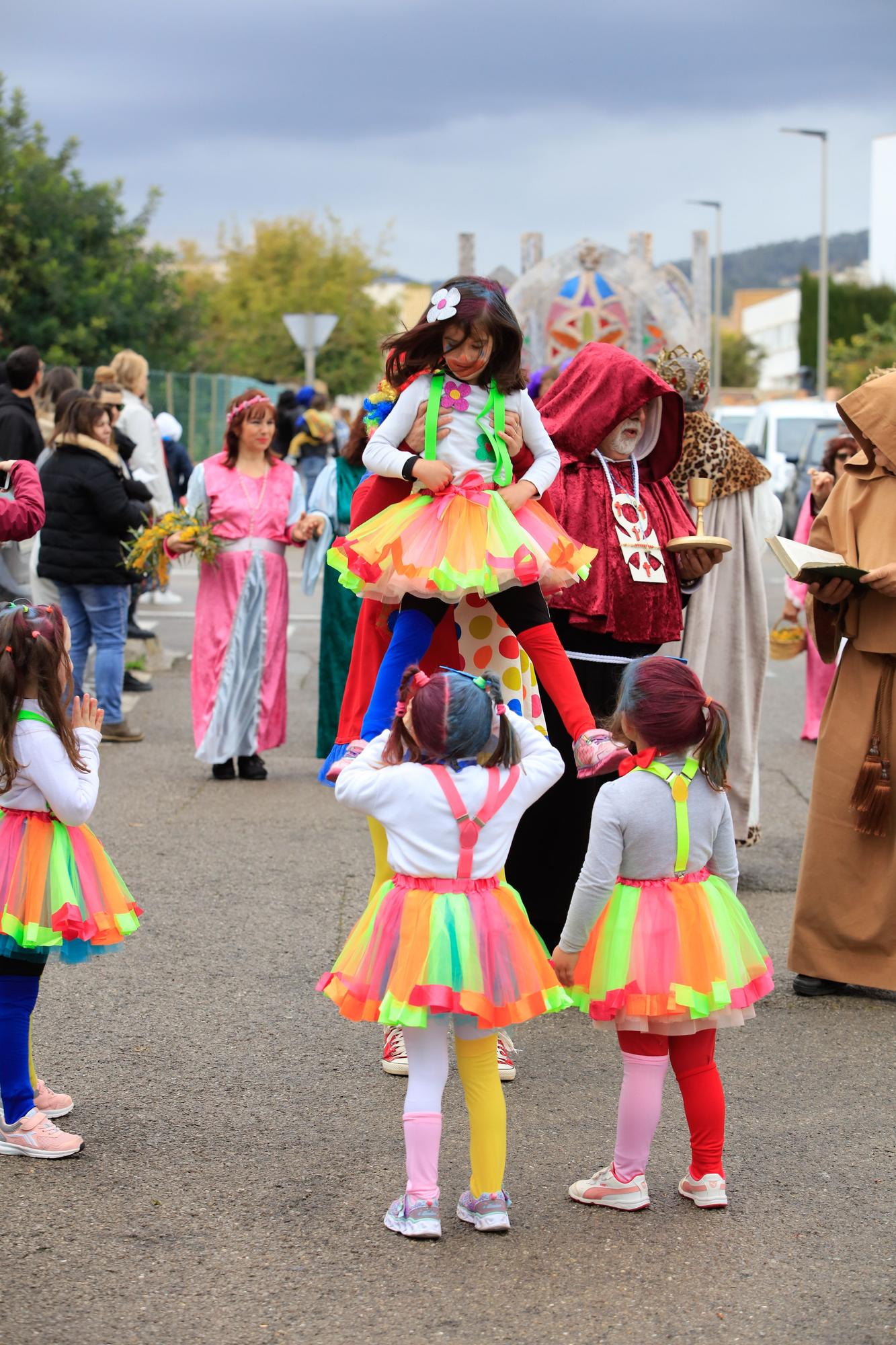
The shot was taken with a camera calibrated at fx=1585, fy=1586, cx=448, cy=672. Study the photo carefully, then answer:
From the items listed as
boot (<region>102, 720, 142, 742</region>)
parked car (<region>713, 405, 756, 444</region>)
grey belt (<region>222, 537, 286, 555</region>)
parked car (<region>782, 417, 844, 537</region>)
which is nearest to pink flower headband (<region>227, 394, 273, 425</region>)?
grey belt (<region>222, 537, 286, 555</region>)

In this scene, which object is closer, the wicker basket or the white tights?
the white tights

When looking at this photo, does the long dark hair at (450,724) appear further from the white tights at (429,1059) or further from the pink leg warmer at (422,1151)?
the pink leg warmer at (422,1151)

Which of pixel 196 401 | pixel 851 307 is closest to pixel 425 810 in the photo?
pixel 196 401

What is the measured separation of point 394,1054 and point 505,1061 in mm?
320

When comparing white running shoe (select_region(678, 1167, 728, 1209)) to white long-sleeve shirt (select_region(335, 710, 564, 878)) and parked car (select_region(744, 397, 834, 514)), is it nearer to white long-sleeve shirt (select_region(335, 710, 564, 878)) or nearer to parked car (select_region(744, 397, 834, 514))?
white long-sleeve shirt (select_region(335, 710, 564, 878))

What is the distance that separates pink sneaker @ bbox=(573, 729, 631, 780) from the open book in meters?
1.17

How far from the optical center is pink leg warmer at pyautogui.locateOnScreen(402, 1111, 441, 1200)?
3.49 meters

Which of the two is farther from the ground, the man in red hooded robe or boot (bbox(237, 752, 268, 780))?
the man in red hooded robe

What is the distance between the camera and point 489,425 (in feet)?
14.0

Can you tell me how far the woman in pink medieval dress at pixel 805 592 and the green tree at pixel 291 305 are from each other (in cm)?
2866

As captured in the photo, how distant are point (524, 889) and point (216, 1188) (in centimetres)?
178

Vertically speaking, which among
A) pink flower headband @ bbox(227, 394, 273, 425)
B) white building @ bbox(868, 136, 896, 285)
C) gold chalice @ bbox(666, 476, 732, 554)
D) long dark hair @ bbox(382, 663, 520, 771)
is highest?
white building @ bbox(868, 136, 896, 285)

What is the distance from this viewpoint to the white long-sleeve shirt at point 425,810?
3.50 meters

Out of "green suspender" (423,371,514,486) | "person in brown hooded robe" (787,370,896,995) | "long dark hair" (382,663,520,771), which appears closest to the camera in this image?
"long dark hair" (382,663,520,771)
